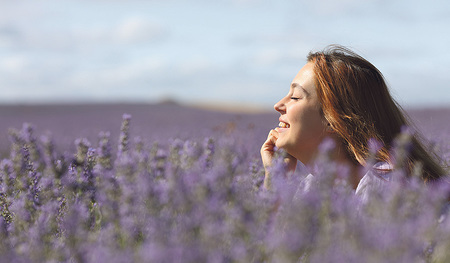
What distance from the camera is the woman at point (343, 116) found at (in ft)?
8.27

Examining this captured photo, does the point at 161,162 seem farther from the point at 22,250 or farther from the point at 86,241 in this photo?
the point at 22,250

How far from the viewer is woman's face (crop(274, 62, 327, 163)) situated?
8.20 feet

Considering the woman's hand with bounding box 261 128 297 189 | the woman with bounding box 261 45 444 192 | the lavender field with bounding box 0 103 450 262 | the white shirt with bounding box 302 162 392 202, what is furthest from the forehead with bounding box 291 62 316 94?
the lavender field with bounding box 0 103 450 262

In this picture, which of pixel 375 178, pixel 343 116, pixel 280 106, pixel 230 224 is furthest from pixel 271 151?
pixel 230 224

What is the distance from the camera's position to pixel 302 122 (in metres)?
2.50

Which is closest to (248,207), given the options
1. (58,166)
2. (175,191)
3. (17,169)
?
(175,191)

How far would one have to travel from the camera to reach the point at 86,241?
63.7 inches

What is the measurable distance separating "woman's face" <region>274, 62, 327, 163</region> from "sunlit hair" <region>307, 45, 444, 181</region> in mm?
49

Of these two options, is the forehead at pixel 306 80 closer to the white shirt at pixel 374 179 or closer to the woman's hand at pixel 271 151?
the woman's hand at pixel 271 151

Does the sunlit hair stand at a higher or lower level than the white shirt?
higher

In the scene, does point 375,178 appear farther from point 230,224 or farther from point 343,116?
point 230,224

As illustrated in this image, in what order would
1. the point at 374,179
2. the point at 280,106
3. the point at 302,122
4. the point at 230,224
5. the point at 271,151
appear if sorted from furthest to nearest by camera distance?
the point at 271,151, the point at 280,106, the point at 302,122, the point at 374,179, the point at 230,224

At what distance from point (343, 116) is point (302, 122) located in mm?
231

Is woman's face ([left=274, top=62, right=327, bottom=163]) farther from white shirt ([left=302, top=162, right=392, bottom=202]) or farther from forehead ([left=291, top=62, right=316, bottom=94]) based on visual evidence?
white shirt ([left=302, top=162, right=392, bottom=202])
